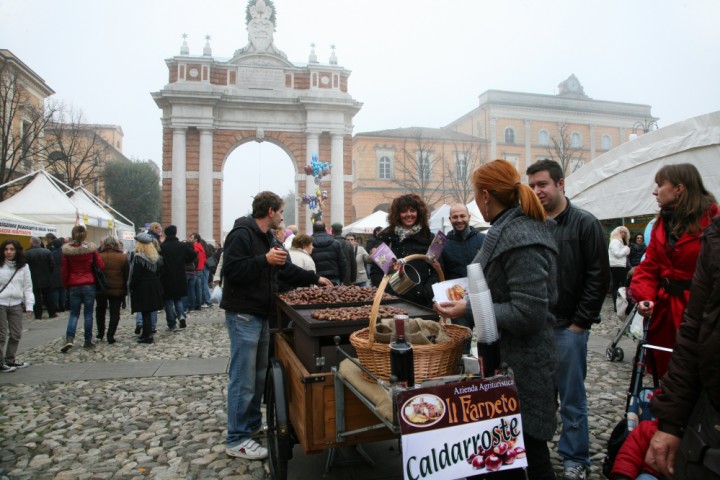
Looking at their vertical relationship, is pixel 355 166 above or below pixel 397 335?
above

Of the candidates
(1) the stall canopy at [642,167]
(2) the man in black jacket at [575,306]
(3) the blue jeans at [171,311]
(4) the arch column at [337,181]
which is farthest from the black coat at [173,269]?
(4) the arch column at [337,181]

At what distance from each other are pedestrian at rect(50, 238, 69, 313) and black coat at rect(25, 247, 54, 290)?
9.8 inches

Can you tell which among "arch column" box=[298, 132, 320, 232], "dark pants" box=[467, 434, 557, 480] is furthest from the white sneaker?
"arch column" box=[298, 132, 320, 232]

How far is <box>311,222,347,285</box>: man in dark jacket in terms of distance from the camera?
743 cm

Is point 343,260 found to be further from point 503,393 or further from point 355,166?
point 355,166

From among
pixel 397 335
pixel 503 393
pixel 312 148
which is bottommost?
pixel 503 393

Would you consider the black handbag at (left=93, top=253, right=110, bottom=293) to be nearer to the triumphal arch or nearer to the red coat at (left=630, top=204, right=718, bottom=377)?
the red coat at (left=630, top=204, right=718, bottom=377)

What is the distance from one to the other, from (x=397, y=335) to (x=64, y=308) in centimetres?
1504

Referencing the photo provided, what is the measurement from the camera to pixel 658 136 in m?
10.1

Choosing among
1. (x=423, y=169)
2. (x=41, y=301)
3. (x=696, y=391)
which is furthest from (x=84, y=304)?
(x=423, y=169)

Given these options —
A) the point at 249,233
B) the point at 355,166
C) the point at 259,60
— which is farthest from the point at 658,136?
the point at 355,166

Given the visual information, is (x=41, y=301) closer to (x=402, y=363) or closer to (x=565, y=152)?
(x=402, y=363)

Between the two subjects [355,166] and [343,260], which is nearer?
[343,260]

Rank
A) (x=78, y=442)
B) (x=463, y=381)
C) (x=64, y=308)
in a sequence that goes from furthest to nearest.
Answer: (x=64, y=308) → (x=78, y=442) → (x=463, y=381)
